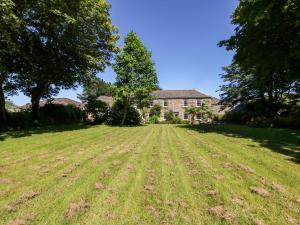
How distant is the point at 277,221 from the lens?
4512mm

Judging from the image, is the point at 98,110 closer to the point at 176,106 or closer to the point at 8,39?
the point at 8,39

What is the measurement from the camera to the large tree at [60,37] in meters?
18.6

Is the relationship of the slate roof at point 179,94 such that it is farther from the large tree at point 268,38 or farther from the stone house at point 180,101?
the large tree at point 268,38

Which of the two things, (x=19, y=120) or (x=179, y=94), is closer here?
(x=19, y=120)

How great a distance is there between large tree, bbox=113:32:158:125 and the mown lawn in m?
22.8

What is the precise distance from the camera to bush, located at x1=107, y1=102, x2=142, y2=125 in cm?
3578

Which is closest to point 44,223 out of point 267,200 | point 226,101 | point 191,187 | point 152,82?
point 191,187

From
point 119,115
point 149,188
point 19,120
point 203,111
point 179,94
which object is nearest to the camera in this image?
point 149,188

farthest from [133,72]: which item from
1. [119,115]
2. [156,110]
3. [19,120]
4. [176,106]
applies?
[176,106]

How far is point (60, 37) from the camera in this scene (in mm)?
20688

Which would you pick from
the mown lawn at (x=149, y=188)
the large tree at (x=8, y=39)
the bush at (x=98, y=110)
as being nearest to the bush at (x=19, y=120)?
the large tree at (x=8, y=39)

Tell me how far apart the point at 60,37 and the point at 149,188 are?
1876 cm

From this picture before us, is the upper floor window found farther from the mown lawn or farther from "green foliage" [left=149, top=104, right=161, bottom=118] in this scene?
the mown lawn

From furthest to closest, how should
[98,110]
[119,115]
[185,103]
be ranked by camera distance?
1. [185,103]
2. [98,110]
3. [119,115]
